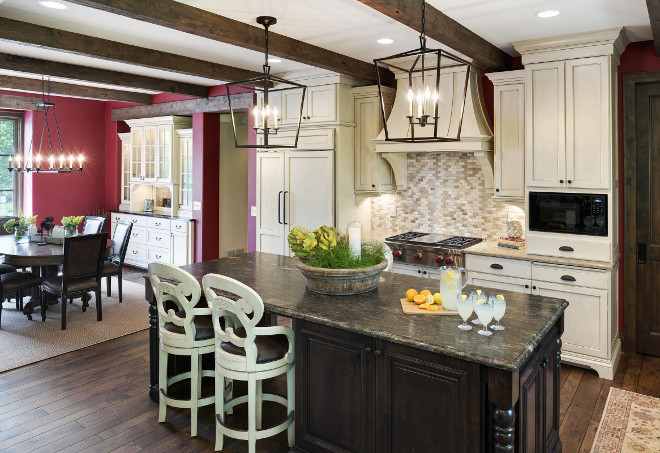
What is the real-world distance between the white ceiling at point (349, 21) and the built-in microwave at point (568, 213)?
1305 mm

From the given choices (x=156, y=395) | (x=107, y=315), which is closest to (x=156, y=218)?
(x=107, y=315)

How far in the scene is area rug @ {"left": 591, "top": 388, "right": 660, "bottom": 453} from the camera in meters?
2.95

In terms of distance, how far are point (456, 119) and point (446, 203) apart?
957 millimetres

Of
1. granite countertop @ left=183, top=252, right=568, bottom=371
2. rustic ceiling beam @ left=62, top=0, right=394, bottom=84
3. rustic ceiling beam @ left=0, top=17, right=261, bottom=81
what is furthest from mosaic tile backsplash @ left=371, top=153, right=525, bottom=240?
rustic ceiling beam @ left=0, top=17, right=261, bottom=81

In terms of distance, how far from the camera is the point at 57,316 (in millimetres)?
5492

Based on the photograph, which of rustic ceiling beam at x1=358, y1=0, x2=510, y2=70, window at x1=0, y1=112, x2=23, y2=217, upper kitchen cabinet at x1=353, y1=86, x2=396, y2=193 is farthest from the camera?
window at x1=0, y1=112, x2=23, y2=217

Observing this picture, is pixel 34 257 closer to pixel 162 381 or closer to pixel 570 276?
pixel 162 381

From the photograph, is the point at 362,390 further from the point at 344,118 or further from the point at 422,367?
the point at 344,118

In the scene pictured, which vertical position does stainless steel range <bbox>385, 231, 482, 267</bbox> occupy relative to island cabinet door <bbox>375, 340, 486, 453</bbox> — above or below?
above

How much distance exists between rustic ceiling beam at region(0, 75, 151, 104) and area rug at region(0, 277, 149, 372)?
9.07 ft

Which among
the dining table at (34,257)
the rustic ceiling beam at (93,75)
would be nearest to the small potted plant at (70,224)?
the dining table at (34,257)

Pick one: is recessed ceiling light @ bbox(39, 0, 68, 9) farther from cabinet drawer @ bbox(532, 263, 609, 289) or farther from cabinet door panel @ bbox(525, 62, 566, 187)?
cabinet drawer @ bbox(532, 263, 609, 289)

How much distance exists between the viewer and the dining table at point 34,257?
498cm

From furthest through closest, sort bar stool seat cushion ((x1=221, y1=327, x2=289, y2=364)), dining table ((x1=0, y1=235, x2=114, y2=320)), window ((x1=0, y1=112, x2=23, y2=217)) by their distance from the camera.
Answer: window ((x1=0, y1=112, x2=23, y2=217)) → dining table ((x1=0, y1=235, x2=114, y2=320)) → bar stool seat cushion ((x1=221, y1=327, x2=289, y2=364))
